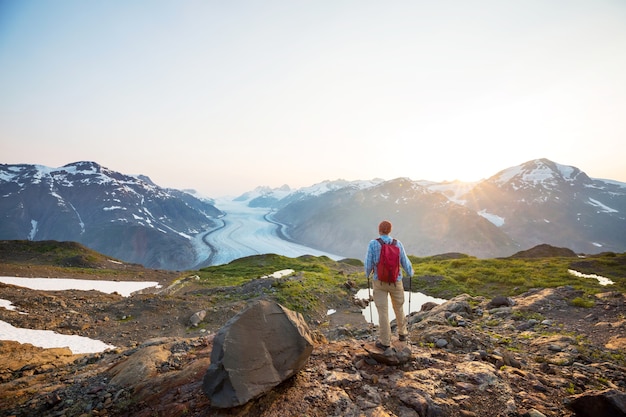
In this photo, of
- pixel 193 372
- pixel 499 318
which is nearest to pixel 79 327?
pixel 193 372

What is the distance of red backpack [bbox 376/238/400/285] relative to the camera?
8.16 metres

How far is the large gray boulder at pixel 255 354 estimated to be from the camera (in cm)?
589

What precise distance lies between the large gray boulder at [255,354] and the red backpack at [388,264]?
2.79m

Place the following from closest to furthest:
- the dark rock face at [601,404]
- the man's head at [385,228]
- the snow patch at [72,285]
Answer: the dark rock face at [601,404] → the man's head at [385,228] → the snow patch at [72,285]

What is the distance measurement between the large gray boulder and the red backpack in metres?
2.79

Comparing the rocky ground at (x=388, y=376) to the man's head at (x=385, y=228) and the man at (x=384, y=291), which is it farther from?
the man's head at (x=385, y=228)

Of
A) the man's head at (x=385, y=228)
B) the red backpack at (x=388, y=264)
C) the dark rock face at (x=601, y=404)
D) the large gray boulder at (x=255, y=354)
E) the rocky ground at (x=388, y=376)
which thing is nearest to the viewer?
the dark rock face at (x=601, y=404)

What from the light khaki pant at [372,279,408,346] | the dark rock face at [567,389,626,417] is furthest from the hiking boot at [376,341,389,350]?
the dark rock face at [567,389,626,417]

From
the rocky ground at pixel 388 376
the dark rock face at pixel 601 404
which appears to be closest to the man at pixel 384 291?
the rocky ground at pixel 388 376

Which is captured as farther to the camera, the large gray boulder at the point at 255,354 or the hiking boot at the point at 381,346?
the hiking boot at the point at 381,346

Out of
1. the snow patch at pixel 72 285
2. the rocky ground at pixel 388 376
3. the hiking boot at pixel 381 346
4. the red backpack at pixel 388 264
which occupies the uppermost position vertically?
the red backpack at pixel 388 264

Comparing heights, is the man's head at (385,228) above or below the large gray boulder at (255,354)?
above

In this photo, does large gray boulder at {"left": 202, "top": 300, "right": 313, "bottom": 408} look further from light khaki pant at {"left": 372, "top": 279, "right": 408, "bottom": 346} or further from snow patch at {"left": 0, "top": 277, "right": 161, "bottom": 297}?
snow patch at {"left": 0, "top": 277, "right": 161, "bottom": 297}

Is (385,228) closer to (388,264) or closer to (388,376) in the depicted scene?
(388,264)
